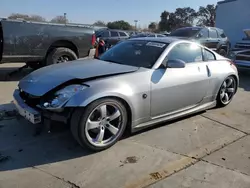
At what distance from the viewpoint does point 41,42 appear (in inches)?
325

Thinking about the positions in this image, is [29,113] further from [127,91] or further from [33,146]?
[127,91]

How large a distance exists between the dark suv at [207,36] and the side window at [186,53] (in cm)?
734

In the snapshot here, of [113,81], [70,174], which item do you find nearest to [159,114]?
[113,81]

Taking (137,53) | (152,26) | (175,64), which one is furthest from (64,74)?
(152,26)

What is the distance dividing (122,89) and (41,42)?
16.6ft

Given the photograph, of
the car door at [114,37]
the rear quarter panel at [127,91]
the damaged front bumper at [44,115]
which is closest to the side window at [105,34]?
the car door at [114,37]

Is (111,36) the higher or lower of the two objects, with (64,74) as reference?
higher

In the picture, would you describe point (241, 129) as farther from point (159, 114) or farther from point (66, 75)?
point (66, 75)

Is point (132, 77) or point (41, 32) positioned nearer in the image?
point (132, 77)

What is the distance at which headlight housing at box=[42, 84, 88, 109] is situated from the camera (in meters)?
3.63

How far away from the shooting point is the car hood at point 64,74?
387cm

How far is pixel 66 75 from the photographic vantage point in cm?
400

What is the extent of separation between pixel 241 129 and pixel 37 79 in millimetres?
3275

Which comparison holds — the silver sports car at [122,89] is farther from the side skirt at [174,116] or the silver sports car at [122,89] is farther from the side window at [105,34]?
the side window at [105,34]
